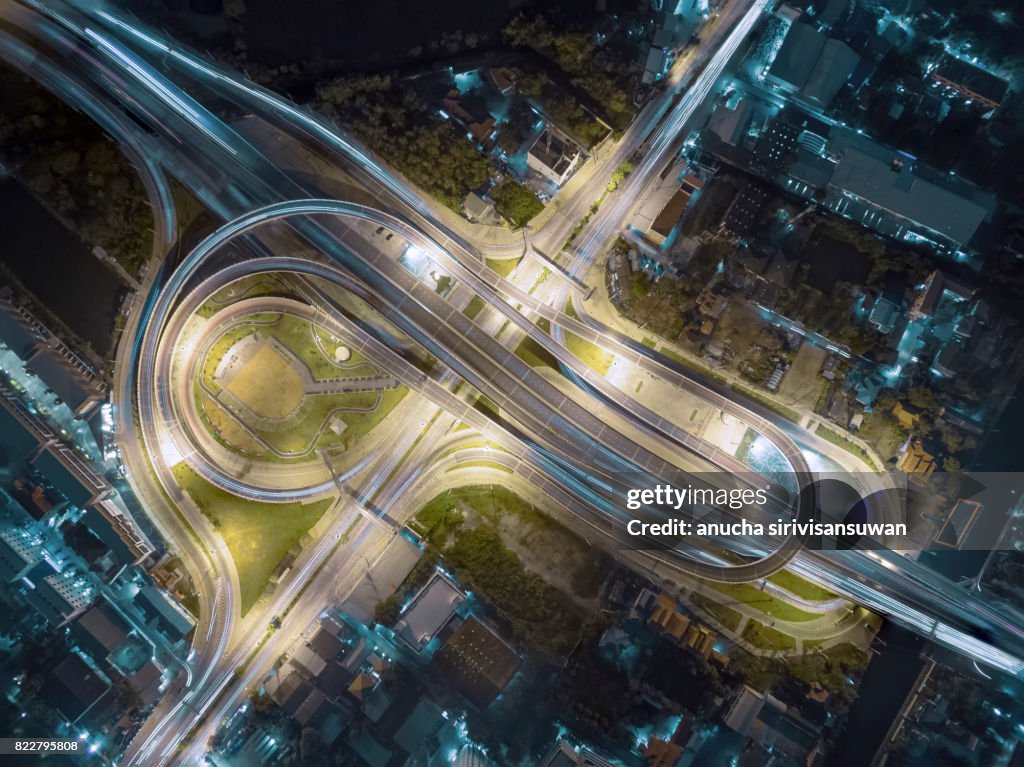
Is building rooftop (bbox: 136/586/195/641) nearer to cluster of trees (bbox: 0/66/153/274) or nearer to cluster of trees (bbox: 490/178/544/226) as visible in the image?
cluster of trees (bbox: 0/66/153/274)

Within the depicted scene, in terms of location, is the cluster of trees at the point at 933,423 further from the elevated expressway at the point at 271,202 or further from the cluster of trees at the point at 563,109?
the cluster of trees at the point at 563,109

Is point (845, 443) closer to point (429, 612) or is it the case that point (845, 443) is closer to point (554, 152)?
point (554, 152)

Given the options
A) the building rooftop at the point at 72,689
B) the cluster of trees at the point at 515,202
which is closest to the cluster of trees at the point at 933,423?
the cluster of trees at the point at 515,202

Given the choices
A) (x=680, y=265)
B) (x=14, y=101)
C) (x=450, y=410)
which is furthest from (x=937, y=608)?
(x=14, y=101)

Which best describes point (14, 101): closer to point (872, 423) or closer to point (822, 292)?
point (822, 292)

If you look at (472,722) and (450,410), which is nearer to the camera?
(472,722)

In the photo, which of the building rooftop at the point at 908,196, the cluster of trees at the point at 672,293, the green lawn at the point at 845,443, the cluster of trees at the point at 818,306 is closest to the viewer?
the building rooftop at the point at 908,196
